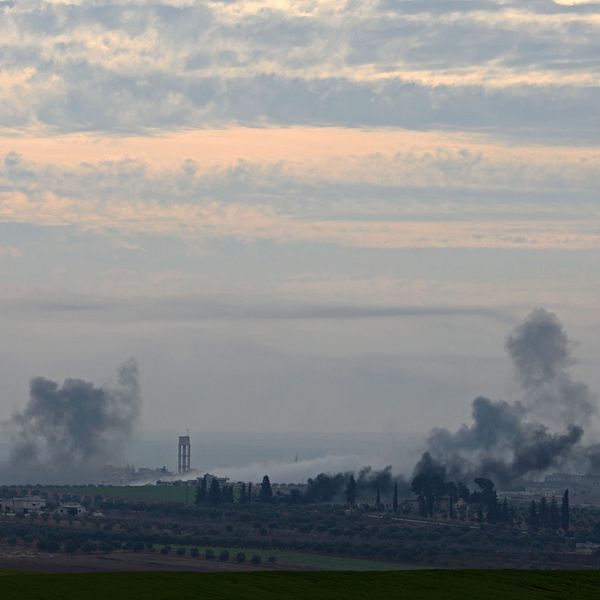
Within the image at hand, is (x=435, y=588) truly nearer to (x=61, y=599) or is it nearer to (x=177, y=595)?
(x=177, y=595)

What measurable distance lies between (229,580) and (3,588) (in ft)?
47.1

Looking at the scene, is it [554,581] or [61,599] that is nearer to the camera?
[61,599]

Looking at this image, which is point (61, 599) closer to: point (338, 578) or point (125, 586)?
point (125, 586)

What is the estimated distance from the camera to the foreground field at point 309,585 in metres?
86.2

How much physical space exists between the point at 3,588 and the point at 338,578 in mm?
22242

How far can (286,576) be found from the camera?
3814 inches

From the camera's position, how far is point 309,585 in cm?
9406

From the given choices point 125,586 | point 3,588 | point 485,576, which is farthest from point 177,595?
point 485,576

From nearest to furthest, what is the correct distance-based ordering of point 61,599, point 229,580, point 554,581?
point 61,599
point 229,580
point 554,581

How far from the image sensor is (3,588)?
3351 inches

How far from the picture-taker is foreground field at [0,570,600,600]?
86.2 metres

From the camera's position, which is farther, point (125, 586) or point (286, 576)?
point (286, 576)

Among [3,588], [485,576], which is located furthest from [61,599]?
[485,576]

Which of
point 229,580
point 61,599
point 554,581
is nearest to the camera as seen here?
point 61,599
